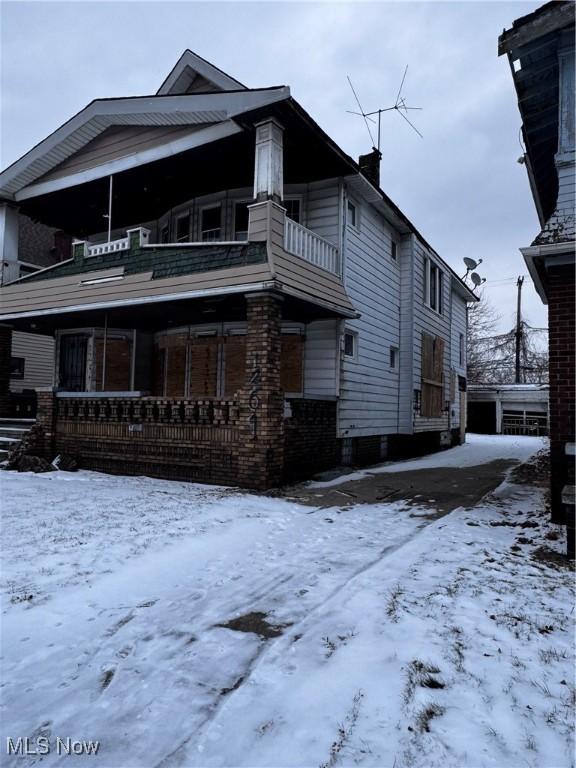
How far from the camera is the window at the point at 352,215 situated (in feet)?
42.3

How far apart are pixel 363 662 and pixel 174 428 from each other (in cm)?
779

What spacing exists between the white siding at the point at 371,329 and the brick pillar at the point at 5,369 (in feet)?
30.2

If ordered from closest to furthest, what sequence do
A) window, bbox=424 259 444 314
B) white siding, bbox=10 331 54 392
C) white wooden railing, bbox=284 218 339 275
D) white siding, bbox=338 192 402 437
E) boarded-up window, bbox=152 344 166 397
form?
white wooden railing, bbox=284 218 339 275 < white siding, bbox=338 192 402 437 < boarded-up window, bbox=152 344 166 397 < window, bbox=424 259 444 314 < white siding, bbox=10 331 54 392

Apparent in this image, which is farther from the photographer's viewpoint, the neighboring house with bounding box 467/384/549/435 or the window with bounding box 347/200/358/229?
the neighboring house with bounding box 467/384/549/435

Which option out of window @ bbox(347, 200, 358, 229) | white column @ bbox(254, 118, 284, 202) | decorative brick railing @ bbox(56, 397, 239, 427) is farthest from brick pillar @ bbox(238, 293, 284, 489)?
window @ bbox(347, 200, 358, 229)

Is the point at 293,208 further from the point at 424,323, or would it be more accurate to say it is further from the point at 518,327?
the point at 518,327

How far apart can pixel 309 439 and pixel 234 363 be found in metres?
3.10

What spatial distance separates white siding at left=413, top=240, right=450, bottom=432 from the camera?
1706cm

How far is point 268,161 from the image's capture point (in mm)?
9656

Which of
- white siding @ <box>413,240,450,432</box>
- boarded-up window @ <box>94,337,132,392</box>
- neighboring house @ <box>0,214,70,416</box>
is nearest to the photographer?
boarded-up window @ <box>94,337,132,392</box>

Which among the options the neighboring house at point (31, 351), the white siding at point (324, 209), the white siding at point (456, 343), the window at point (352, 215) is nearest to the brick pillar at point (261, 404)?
the white siding at point (324, 209)

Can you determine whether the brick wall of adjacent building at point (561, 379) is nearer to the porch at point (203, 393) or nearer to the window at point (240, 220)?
the porch at point (203, 393)

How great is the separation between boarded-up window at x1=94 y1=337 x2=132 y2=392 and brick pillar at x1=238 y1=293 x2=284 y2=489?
6500mm

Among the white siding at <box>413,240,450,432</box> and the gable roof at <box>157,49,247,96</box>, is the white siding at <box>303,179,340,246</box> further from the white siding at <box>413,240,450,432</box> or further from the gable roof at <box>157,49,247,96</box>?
the white siding at <box>413,240,450,432</box>
